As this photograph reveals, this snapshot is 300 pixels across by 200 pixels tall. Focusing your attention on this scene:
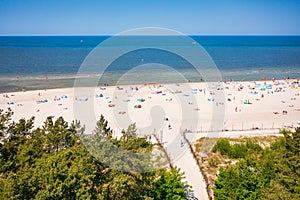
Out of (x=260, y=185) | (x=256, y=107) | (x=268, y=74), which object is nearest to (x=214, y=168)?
(x=260, y=185)

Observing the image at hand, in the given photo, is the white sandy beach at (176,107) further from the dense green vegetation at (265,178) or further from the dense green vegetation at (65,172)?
the dense green vegetation at (65,172)

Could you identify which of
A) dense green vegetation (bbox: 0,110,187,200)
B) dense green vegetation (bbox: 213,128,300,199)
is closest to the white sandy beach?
dense green vegetation (bbox: 213,128,300,199)

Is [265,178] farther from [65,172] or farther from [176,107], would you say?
[176,107]

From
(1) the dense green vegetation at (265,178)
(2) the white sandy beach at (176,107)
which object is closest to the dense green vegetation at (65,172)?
(1) the dense green vegetation at (265,178)

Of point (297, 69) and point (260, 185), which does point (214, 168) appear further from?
point (297, 69)

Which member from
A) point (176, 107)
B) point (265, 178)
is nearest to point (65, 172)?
point (265, 178)
